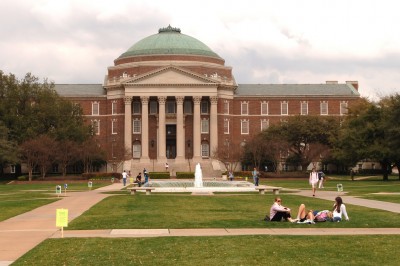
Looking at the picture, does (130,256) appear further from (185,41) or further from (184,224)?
(185,41)

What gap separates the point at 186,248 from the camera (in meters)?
19.8

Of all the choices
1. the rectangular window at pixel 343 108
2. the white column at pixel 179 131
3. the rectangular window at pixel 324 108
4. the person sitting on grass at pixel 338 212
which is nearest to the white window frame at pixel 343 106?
→ the rectangular window at pixel 343 108

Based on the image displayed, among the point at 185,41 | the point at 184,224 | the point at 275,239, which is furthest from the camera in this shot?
the point at 185,41

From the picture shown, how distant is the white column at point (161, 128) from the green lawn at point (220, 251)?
95.0 metres

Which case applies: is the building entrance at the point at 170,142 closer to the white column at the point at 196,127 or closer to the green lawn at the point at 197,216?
the white column at the point at 196,127

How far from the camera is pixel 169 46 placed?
126 m

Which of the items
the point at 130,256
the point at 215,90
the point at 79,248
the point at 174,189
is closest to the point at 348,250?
the point at 130,256

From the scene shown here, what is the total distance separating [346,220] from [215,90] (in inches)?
3619

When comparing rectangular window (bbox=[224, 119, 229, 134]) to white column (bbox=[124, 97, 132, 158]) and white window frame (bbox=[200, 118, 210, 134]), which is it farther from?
white column (bbox=[124, 97, 132, 158])

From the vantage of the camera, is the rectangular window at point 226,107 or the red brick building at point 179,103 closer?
the red brick building at point 179,103

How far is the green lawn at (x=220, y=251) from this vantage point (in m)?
17.6

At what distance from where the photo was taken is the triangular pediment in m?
119

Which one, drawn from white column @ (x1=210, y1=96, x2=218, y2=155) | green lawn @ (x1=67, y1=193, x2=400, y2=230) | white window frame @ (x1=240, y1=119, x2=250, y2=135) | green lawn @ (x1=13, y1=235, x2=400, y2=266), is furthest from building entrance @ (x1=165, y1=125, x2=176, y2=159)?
green lawn @ (x1=13, y1=235, x2=400, y2=266)

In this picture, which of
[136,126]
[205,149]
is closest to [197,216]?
[205,149]
